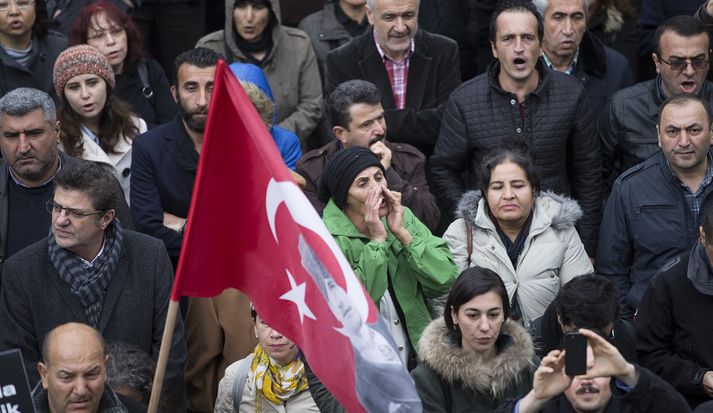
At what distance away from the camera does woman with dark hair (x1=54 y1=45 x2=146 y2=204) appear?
10094mm

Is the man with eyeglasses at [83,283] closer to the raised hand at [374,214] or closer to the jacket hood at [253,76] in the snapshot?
the raised hand at [374,214]

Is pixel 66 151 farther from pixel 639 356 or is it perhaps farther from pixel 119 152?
pixel 639 356

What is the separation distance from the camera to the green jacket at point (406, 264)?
321 inches

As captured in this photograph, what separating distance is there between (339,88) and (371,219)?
1.57 meters

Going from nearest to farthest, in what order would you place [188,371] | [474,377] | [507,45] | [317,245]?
1. [317,245]
2. [474,377]
3. [188,371]
4. [507,45]

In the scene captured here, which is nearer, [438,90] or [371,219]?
[371,219]

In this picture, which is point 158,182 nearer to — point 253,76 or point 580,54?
point 253,76

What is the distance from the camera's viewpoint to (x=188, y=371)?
29.6 feet

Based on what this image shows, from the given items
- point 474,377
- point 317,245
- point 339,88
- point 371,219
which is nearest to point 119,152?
point 339,88

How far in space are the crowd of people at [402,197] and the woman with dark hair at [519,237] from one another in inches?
0.5

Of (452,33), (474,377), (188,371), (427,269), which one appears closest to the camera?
(474,377)

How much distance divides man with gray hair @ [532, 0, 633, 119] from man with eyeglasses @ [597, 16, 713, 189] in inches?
13.2

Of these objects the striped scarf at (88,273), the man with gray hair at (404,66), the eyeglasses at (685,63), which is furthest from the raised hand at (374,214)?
the eyeglasses at (685,63)

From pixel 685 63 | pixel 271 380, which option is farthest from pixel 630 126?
pixel 271 380
